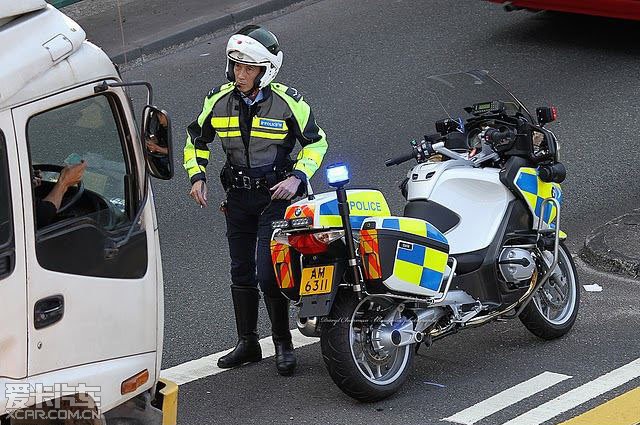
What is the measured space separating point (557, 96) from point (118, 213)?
682cm

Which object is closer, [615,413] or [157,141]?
[157,141]

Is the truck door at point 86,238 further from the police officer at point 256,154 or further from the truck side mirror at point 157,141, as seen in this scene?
the police officer at point 256,154

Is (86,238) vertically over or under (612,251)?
over

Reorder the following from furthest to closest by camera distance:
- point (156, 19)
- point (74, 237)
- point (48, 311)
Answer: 1. point (156, 19)
2. point (74, 237)
3. point (48, 311)

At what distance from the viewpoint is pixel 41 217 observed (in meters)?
4.79

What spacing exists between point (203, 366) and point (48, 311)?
2.47 meters

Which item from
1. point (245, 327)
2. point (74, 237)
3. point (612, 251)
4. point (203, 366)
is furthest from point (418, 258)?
point (612, 251)

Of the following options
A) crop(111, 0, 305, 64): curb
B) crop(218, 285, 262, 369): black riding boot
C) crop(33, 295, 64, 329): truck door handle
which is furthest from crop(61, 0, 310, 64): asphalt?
crop(33, 295, 64, 329): truck door handle

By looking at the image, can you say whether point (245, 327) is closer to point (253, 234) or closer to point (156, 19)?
point (253, 234)

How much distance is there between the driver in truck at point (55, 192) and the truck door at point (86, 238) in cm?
1

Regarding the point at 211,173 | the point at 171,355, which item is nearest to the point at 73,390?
the point at 171,355

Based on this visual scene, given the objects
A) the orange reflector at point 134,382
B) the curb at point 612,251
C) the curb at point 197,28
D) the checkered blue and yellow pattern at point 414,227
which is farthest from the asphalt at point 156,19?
the orange reflector at point 134,382

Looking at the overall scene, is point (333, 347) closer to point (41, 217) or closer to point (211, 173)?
point (41, 217)

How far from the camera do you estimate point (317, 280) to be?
20.3 feet
